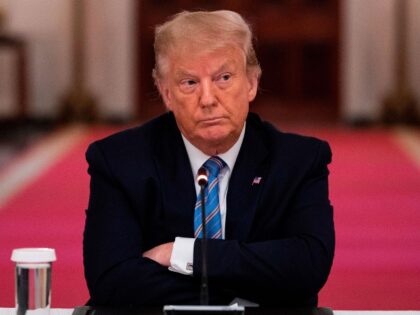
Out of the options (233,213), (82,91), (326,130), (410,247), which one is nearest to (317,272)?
(233,213)

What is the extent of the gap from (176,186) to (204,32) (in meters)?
0.37

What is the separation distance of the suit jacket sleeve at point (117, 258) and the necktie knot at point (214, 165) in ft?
0.54

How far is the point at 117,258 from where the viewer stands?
7.83 feet

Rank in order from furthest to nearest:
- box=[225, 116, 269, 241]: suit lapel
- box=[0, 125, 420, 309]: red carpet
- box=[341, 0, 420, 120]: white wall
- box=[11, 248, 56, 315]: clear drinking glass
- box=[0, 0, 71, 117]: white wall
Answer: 1. box=[0, 0, 71, 117]: white wall
2. box=[341, 0, 420, 120]: white wall
3. box=[0, 125, 420, 309]: red carpet
4. box=[225, 116, 269, 241]: suit lapel
5. box=[11, 248, 56, 315]: clear drinking glass

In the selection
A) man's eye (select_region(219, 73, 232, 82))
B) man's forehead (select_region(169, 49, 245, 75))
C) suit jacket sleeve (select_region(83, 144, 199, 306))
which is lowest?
suit jacket sleeve (select_region(83, 144, 199, 306))

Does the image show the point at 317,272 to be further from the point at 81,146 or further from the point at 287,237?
the point at 81,146

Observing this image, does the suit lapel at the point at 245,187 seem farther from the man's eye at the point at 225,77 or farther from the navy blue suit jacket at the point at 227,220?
the man's eye at the point at 225,77

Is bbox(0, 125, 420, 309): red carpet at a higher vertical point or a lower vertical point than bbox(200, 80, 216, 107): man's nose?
lower

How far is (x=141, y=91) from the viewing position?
469 inches

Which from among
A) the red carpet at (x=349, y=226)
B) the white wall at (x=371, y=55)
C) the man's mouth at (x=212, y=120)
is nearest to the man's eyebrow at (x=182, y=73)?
the man's mouth at (x=212, y=120)

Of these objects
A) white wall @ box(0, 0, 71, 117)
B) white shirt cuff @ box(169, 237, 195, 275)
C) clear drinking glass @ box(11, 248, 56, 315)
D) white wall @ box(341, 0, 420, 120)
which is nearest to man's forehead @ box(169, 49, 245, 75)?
white shirt cuff @ box(169, 237, 195, 275)

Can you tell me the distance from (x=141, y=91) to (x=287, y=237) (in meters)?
9.54

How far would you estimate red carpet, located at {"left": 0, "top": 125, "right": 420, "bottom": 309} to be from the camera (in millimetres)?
4453

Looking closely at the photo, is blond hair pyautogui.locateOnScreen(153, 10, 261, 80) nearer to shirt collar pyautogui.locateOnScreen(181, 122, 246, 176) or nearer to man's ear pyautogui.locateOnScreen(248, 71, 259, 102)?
man's ear pyautogui.locateOnScreen(248, 71, 259, 102)
